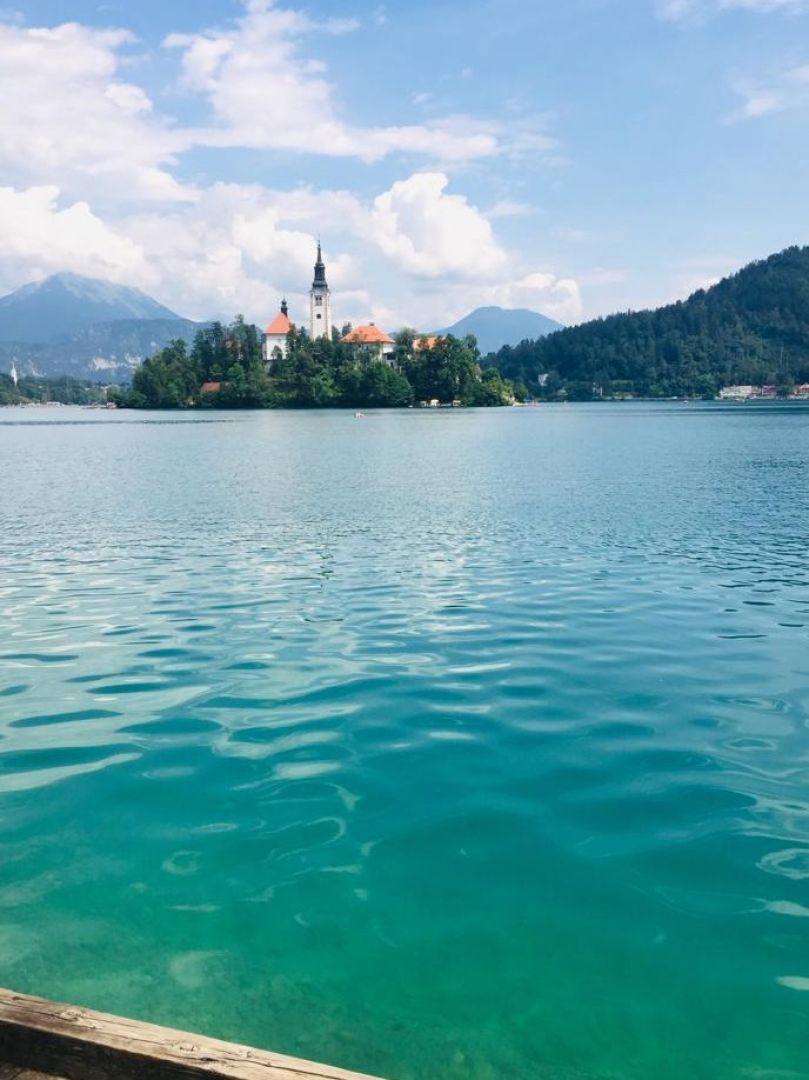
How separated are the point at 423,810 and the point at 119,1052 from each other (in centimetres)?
554

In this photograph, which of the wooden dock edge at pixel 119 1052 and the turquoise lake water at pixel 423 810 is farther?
the turquoise lake water at pixel 423 810

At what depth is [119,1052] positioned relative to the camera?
15.1ft

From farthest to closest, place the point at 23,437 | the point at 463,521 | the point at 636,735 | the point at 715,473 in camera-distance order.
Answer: the point at 23,437, the point at 715,473, the point at 463,521, the point at 636,735

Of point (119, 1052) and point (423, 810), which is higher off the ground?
point (119, 1052)

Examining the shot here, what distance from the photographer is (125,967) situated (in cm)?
715

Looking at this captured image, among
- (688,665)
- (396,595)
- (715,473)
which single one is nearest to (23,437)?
(715,473)

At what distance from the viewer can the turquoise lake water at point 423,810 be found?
664cm

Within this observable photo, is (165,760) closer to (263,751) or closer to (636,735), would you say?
(263,751)

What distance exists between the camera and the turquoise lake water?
664 cm

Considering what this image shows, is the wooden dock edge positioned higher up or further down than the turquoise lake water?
higher up

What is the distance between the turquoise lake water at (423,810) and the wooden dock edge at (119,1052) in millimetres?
1761

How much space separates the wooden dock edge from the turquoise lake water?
1.76 m

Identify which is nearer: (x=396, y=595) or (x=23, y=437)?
(x=396, y=595)

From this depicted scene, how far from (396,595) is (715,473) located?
3910cm
